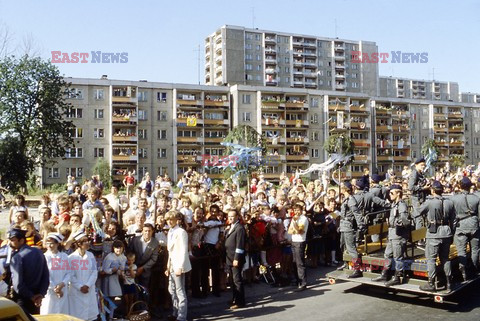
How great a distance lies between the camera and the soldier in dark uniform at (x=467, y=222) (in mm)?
10325

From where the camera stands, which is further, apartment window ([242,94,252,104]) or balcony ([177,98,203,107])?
apartment window ([242,94,252,104])

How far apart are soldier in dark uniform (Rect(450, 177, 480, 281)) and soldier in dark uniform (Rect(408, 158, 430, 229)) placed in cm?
174

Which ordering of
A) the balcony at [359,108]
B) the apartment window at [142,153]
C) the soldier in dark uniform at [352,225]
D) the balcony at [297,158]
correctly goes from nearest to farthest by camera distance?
the soldier in dark uniform at [352,225] < the apartment window at [142,153] < the balcony at [297,158] < the balcony at [359,108]

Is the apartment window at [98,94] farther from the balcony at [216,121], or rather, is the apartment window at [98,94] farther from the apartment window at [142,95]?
the balcony at [216,121]

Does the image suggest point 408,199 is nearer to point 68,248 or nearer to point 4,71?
point 68,248

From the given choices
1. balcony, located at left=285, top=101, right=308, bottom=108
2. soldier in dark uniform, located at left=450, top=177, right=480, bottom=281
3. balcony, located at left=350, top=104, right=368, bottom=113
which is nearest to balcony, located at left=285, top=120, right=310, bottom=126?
balcony, located at left=285, top=101, right=308, bottom=108

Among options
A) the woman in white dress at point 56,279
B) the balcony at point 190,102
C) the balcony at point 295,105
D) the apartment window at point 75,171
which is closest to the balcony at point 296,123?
the balcony at point 295,105

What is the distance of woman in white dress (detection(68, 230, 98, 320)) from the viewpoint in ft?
25.0

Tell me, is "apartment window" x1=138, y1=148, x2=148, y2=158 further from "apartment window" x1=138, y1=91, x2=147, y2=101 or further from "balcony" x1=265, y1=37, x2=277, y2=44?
"balcony" x1=265, y1=37, x2=277, y2=44

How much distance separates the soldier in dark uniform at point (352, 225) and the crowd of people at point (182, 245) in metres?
0.02

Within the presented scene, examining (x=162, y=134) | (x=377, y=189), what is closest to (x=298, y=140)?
(x=162, y=134)

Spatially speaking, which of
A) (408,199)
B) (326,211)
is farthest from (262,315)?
(408,199)

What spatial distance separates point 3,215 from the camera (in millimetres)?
29656

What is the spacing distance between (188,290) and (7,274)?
4.81 meters
